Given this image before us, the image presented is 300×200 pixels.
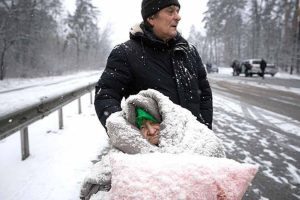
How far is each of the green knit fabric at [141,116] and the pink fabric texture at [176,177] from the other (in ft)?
1.19

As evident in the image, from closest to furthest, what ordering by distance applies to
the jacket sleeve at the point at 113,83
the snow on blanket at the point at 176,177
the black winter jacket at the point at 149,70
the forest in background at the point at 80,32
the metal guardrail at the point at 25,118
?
the snow on blanket at the point at 176,177 < the jacket sleeve at the point at 113,83 < the black winter jacket at the point at 149,70 < the metal guardrail at the point at 25,118 < the forest in background at the point at 80,32

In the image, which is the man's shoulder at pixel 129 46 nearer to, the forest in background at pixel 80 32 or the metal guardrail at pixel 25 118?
the metal guardrail at pixel 25 118

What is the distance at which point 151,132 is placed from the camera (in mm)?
1781

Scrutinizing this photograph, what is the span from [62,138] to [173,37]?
5061 mm

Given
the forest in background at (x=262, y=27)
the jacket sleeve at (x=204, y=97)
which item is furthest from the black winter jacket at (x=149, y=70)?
the forest in background at (x=262, y=27)

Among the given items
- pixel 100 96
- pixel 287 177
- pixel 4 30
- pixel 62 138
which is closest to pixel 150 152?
pixel 100 96

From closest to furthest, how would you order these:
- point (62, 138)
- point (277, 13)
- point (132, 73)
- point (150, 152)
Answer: point (150, 152)
point (132, 73)
point (62, 138)
point (277, 13)

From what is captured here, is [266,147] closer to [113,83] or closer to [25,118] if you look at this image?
[25,118]

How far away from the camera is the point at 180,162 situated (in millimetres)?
1428

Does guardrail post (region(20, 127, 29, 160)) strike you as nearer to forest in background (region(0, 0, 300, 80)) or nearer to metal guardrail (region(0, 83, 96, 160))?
metal guardrail (region(0, 83, 96, 160))

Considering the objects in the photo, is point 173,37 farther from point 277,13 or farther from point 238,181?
point 277,13

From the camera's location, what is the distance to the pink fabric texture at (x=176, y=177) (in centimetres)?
134

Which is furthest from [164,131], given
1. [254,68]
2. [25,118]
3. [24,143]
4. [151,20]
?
[254,68]

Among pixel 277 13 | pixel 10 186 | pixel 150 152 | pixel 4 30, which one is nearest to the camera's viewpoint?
pixel 150 152
